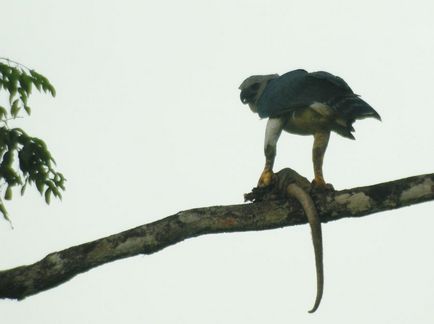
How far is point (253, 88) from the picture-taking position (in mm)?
6383

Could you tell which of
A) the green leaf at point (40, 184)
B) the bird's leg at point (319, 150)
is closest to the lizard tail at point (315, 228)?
the bird's leg at point (319, 150)

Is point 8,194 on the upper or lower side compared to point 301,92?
lower

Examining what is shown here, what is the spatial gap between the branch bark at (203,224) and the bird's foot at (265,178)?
0.47 meters

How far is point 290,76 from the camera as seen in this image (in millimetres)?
6012

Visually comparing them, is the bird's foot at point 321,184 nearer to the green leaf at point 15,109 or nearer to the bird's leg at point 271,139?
the bird's leg at point 271,139

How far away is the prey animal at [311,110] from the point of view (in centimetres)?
562

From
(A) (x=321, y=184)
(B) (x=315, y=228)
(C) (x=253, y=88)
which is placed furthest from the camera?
(C) (x=253, y=88)

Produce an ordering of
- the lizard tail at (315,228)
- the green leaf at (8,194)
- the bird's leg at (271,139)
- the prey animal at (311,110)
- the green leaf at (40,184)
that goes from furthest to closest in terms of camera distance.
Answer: the bird's leg at (271,139) → the prey animal at (311,110) → the lizard tail at (315,228) → the green leaf at (40,184) → the green leaf at (8,194)

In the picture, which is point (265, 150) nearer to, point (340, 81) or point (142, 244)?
point (340, 81)

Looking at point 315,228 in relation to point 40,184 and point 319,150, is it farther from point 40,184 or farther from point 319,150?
point 40,184

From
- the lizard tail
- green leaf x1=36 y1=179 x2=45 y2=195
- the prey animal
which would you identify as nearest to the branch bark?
the lizard tail

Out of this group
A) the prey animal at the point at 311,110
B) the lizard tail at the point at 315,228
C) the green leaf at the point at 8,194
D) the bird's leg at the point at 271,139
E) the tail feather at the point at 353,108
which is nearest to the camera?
the green leaf at the point at 8,194

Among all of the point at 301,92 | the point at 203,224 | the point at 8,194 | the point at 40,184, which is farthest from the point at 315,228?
the point at 8,194

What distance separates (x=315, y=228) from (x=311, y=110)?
4.05 ft
